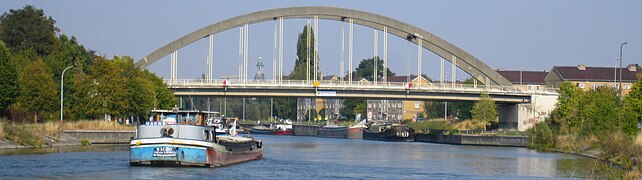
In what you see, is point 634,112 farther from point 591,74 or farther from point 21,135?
point 591,74

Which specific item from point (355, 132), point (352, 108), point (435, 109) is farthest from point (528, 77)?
point (355, 132)

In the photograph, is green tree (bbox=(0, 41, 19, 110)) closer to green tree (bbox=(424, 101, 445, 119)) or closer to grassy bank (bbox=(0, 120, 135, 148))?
grassy bank (bbox=(0, 120, 135, 148))

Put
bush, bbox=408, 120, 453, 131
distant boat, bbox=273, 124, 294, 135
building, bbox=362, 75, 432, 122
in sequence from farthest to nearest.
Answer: building, bbox=362, 75, 432, 122, distant boat, bbox=273, 124, 294, 135, bush, bbox=408, 120, 453, 131

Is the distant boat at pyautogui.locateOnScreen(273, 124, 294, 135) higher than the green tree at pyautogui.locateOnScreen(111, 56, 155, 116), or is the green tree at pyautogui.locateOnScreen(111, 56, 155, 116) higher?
the green tree at pyautogui.locateOnScreen(111, 56, 155, 116)

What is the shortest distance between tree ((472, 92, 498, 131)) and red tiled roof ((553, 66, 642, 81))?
178 feet

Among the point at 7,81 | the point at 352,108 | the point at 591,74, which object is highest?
the point at 591,74

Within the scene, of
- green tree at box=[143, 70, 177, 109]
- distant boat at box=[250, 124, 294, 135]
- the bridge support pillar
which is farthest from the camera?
distant boat at box=[250, 124, 294, 135]

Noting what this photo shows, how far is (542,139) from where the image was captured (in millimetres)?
80500

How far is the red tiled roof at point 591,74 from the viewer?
15950 centimetres

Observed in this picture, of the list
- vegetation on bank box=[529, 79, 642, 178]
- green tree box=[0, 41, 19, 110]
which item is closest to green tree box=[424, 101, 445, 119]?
vegetation on bank box=[529, 79, 642, 178]

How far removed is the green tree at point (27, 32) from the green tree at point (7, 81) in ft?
95.2

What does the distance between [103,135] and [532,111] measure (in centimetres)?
4444

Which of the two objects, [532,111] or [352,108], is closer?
[532,111]

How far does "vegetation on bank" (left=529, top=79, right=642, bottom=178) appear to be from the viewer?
56.0 meters
